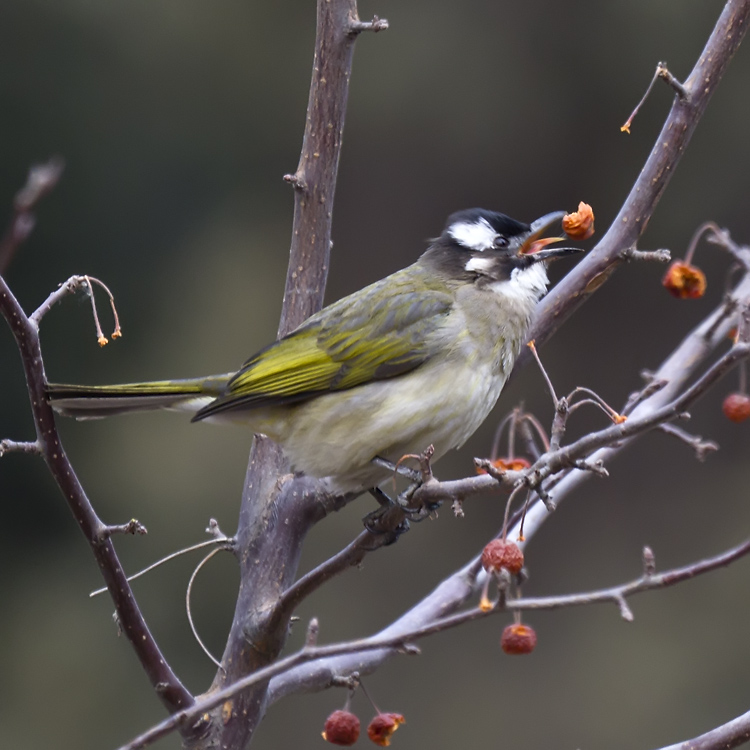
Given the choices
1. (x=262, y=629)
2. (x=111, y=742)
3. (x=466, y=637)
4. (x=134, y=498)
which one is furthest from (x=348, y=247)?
(x=262, y=629)

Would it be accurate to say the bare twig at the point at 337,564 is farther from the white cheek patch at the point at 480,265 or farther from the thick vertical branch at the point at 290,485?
the white cheek patch at the point at 480,265

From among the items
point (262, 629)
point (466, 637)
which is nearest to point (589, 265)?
point (262, 629)

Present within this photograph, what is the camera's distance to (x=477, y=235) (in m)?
3.30

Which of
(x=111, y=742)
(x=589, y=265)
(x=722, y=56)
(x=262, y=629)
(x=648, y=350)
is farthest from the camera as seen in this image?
(x=648, y=350)

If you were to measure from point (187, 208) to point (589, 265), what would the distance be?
5343 mm

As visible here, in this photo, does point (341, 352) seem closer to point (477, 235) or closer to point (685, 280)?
point (477, 235)

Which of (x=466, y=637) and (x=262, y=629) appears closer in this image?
(x=262, y=629)

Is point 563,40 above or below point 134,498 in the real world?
above

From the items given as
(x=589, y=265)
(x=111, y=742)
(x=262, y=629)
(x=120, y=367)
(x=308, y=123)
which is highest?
(x=308, y=123)

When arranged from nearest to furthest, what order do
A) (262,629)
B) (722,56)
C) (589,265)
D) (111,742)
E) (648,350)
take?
1. (262,629)
2. (722,56)
3. (589,265)
4. (111,742)
5. (648,350)

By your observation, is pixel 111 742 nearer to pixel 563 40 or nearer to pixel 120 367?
pixel 120 367

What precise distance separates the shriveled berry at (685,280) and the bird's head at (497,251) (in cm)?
33

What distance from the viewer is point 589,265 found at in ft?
9.30

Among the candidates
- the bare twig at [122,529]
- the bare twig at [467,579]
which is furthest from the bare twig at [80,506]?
the bare twig at [467,579]
